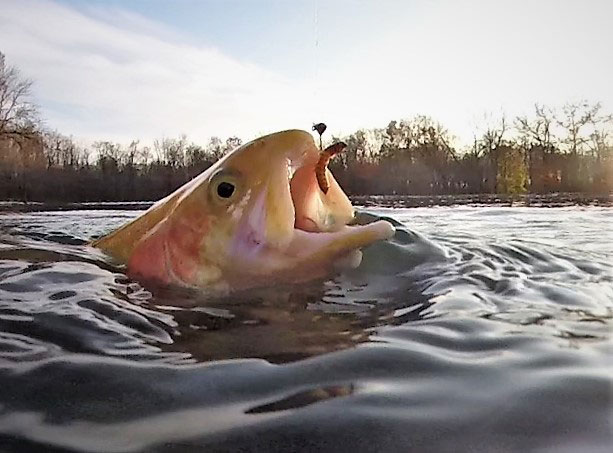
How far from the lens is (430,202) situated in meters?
11.9

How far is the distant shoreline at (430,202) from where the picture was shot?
10.1m

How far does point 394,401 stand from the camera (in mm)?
1154

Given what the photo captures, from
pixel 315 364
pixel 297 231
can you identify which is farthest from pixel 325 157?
pixel 315 364

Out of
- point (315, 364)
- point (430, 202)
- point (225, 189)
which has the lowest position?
point (315, 364)

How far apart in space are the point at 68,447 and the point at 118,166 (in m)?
12.9

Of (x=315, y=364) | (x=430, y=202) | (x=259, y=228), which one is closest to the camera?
(x=315, y=364)

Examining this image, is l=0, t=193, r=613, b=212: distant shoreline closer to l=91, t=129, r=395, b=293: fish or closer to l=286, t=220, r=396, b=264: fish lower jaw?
l=91, t=129, r=395, b=293: fish

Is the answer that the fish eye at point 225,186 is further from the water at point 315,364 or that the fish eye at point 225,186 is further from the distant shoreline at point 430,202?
the distant shoreline at point 430,202

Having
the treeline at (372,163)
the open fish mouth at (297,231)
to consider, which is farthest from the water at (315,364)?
the treeline at (372,163)

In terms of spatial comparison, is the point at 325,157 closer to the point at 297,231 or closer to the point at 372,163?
the point at 297,231

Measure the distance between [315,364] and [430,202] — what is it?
10831mm

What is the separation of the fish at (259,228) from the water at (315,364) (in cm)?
9

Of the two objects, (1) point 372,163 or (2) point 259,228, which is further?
(1) point 372,163

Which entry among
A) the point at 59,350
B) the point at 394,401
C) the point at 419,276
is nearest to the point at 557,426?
the point at 394,401
